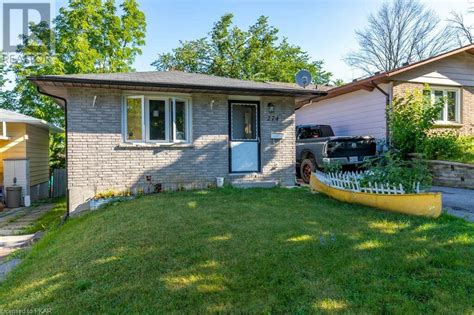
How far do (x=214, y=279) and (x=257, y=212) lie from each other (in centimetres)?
266

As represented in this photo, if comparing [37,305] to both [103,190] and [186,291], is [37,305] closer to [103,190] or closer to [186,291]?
[186,291]

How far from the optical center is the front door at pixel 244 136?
30.6 ft

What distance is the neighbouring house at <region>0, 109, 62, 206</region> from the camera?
34.8ft

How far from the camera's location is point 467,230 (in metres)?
4.55

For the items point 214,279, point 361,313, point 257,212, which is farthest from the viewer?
point 257,212

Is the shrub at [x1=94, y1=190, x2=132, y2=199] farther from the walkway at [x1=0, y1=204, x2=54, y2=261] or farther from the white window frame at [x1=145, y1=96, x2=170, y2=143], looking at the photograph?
the walkway at [x1=0, y1=204, x2=54, y2=261]

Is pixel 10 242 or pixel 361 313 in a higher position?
pixel 361 313

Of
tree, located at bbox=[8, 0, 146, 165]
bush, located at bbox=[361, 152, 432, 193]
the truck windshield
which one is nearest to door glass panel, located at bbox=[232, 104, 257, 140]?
the truck windshield

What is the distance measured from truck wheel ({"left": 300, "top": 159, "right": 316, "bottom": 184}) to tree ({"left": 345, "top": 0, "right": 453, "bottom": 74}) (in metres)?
23.4

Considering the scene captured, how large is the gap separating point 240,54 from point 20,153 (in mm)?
20234

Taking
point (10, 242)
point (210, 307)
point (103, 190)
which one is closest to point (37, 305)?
point (210, 307)

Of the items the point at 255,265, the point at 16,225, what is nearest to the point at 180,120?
the point at 16,225

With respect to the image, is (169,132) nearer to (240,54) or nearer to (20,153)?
(20,153)

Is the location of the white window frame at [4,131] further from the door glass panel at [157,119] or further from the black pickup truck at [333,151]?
the black pickup truck at [333,151]
